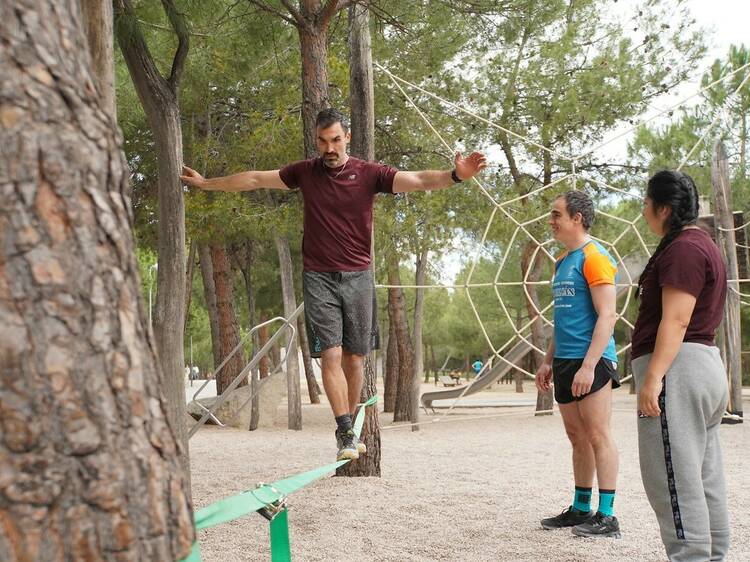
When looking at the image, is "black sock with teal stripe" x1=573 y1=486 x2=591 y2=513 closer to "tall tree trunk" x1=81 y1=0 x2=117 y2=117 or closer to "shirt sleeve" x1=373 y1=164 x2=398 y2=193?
"shirt sleeve" x1=373 y1=164 x2=398 y2=193

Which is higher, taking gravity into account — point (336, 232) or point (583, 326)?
point (336, 232)

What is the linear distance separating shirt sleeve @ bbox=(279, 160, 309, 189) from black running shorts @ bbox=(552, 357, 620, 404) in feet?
4.55

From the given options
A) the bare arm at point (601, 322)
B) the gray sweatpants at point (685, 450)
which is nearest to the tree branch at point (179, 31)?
the bare arm at point (601, 322)

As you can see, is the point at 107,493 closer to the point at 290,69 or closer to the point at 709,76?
the point at 290,69

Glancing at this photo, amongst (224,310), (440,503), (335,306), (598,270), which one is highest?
(224,310)

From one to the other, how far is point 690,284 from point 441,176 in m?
1.09

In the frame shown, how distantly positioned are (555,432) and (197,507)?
673cm

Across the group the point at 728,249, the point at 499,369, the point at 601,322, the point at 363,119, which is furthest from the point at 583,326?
the point at 499,369

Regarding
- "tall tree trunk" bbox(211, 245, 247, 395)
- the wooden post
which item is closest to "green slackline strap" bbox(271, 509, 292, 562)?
the wooden post

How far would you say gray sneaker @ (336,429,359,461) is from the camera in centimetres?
340

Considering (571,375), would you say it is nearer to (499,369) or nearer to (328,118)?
(328,118)

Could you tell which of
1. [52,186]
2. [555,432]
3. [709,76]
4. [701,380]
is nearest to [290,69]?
[555,432]

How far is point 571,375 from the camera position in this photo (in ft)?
12.6

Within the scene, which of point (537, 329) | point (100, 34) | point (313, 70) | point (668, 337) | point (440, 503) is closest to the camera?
point (668, 337)
